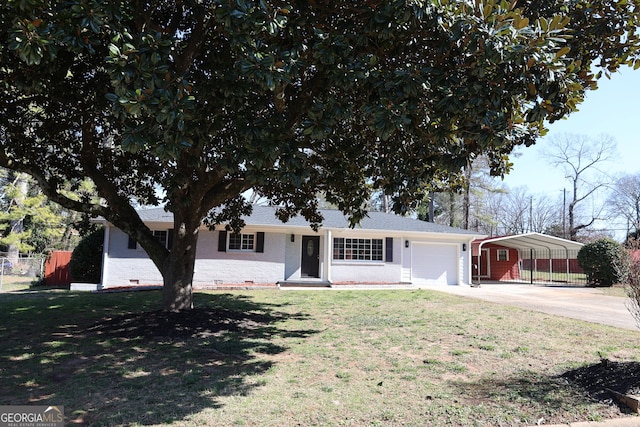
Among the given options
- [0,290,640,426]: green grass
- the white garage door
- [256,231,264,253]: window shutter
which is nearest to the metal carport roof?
the white garage door

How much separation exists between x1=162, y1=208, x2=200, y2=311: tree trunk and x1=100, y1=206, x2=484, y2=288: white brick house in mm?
7898

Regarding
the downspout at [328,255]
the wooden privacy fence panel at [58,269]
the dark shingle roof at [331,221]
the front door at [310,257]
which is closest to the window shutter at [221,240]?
the dark shingle roof at [331,221]

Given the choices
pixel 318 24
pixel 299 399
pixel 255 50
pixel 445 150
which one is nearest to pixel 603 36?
pixel 445 150

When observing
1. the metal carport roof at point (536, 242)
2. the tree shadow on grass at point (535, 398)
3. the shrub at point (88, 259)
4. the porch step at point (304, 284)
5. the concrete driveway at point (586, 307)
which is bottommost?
the tree shadow on grass at point (535, 398)

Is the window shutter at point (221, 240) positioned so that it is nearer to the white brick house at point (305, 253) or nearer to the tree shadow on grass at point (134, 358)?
the white brick house at point (305, 253)

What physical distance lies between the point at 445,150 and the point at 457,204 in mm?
35388

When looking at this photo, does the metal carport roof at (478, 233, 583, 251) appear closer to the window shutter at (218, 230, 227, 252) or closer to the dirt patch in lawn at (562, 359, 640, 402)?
the window shutter at (218, 230, 227, 252)

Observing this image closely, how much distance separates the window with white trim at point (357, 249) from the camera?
1861 centimetres

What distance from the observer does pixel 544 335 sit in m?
7.99

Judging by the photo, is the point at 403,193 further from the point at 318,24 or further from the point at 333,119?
the point at 318,24

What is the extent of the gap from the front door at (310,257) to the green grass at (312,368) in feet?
28.1

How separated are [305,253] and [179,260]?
1045 centimetres

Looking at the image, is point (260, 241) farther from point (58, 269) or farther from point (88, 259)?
point (58, 269)

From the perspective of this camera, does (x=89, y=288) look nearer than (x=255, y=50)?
No
